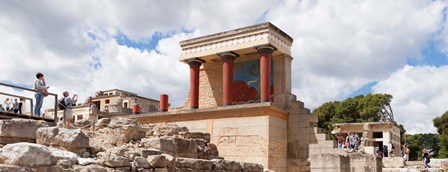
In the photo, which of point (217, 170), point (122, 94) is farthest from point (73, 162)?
point (122, 94)

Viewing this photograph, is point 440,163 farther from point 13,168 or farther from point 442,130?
point 442,130

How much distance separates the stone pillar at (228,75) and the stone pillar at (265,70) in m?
1.53

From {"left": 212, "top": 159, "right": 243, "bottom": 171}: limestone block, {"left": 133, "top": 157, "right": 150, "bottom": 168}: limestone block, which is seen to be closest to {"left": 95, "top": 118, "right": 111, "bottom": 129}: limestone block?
{"left": 212, "top": 159, "right": 243, "bottom": 171}: limestone block

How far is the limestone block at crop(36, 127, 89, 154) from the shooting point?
8609 millimetres

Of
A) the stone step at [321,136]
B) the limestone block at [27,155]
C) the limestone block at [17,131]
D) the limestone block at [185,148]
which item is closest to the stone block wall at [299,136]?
the stone step at [321,136]

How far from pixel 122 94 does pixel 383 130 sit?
88.4 feet

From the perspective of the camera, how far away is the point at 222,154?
18.7m

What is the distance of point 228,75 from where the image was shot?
2034 cm

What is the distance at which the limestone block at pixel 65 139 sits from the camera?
28.2 ft

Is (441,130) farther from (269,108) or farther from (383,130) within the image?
(269,108)

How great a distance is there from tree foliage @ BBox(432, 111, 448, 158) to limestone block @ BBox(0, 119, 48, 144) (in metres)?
41.5

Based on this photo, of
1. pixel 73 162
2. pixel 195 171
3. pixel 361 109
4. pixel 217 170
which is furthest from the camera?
pixel 361 109

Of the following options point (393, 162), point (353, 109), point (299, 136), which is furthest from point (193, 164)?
point (353, 109)

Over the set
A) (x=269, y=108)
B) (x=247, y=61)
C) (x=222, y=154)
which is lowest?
(x=222, y=154)
